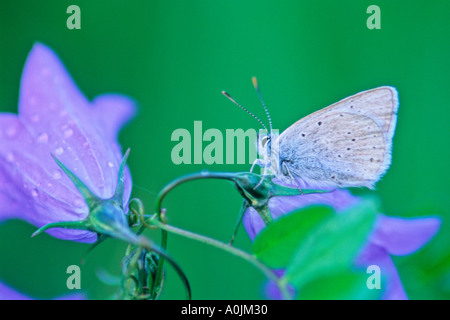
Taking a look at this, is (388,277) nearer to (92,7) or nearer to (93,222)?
(93,222)

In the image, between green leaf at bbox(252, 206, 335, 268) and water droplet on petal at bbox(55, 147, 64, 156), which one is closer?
green leaf at bbox(252, 206, 335, 268)

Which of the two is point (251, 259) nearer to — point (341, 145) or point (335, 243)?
point (335, 243)

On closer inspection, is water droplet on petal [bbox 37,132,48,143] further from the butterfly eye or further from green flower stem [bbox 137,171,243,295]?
the butterfly eye

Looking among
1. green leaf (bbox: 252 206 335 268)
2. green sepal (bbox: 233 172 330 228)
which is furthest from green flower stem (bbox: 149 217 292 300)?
green sepal (bbox: 233 172 330 228)

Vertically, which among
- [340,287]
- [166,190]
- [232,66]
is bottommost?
[340,287]

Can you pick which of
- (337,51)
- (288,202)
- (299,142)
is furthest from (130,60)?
(288,202)

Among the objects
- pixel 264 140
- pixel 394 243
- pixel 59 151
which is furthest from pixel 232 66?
pixel 394 243
